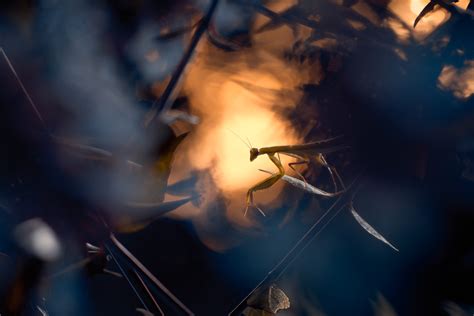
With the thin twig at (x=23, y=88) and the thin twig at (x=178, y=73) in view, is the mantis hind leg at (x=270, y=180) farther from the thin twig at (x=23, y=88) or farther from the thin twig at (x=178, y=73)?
the thin twig at (x=23, y=88)

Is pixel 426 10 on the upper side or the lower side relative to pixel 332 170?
upper

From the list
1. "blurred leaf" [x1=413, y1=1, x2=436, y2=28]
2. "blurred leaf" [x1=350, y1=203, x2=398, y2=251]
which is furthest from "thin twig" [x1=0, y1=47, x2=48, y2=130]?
"blurred leaf" [x1=413, y1=1, x2=436, y2=28]

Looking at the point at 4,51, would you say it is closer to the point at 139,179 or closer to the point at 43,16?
the point at 43,16

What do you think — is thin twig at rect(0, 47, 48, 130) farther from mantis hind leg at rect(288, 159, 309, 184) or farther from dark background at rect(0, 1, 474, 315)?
mantis hind leg at rect(288, 159, 309, 184)

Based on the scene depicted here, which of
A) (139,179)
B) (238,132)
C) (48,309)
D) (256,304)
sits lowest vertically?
(48,309)

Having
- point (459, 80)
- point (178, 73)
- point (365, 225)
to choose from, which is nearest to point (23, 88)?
point (178, 73)


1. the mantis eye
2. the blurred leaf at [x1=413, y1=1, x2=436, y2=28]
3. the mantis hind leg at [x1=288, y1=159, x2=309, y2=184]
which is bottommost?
the mantis hind leg at [x1=288, y1=159, x2=309, y2=184]

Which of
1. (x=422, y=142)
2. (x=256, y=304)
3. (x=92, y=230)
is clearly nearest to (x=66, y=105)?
(x=92, y=230)

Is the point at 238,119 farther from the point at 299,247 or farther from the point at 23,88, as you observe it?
the point at 23,88

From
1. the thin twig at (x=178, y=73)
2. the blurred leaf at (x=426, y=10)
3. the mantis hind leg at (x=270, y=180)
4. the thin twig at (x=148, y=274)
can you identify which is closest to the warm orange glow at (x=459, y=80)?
the blurred leaf at (x=426, y=10)
